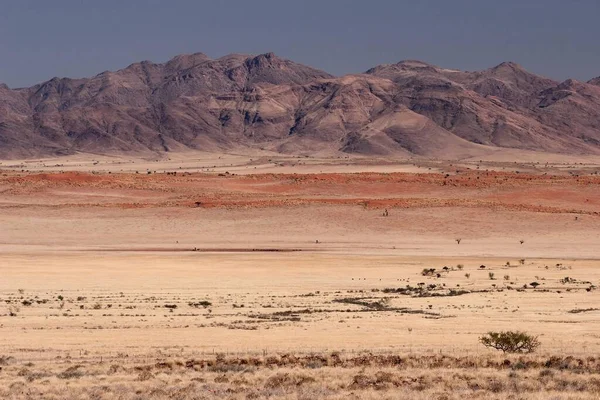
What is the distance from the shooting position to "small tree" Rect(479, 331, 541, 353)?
71.1ft

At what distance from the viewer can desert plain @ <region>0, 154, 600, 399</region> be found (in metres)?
18.1

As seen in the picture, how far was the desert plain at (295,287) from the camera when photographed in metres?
18.1

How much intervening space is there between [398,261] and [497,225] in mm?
16199

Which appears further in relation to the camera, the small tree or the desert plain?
the small tree

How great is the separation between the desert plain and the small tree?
1.34ft

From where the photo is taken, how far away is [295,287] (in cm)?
3781

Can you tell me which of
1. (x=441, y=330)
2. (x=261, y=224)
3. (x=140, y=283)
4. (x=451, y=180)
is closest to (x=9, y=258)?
(x=140, y=283)

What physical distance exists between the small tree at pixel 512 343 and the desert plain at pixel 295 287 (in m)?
0.41

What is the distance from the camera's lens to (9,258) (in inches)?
1960

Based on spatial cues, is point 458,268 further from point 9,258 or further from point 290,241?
point 9,258

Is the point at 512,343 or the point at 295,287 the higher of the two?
the point at 512,343

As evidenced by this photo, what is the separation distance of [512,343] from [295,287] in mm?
16846

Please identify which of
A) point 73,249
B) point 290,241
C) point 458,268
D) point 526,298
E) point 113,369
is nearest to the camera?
point 113,369

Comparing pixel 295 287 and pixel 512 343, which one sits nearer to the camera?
pixel 512 343
